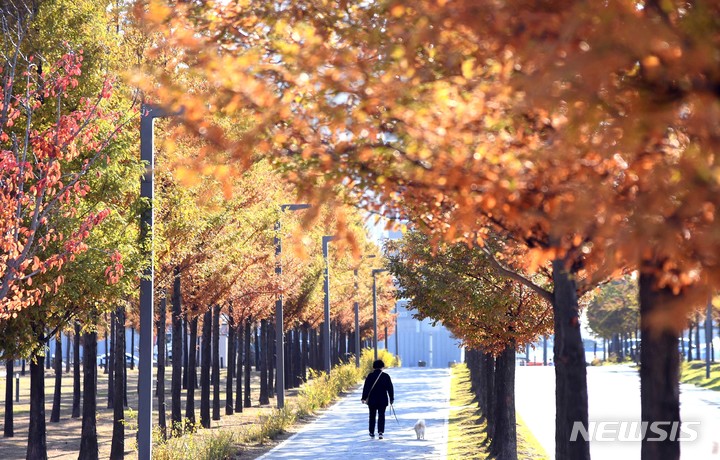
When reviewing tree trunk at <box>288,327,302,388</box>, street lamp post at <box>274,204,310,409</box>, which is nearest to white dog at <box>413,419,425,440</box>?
street lamp post at <box>274,204,310,409</box>

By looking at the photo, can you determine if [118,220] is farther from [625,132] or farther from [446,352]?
[446,352]

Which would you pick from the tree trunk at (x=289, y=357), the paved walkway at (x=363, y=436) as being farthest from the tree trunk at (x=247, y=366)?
the tree trunk at (x=289, y=357)

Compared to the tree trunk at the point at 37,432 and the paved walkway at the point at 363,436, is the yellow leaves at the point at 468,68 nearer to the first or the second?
the tree trunk at the point at 37,432

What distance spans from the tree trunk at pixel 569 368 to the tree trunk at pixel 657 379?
2.13 m

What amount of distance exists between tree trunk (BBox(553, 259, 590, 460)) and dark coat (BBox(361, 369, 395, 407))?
535 inches

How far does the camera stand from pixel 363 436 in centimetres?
2417

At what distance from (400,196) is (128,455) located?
1697 centimetres

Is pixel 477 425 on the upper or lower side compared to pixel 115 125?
lower

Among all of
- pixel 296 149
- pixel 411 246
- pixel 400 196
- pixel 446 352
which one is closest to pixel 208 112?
pixel 296 149

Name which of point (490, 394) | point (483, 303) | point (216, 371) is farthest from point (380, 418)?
point (216, 371)

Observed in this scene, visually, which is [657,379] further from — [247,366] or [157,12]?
[247,366]

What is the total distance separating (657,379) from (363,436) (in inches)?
704

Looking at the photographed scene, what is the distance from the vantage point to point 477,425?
90.5ft

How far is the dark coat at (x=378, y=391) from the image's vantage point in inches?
911
